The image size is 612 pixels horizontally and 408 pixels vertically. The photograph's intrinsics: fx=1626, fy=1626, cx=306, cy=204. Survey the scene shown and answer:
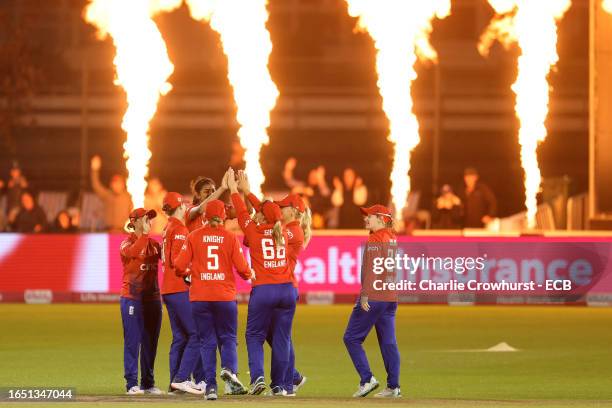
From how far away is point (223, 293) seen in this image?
54.0 ft

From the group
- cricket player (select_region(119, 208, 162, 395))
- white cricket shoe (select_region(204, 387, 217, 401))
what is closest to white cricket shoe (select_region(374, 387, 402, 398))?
white cricket shoe (select_region(204, 387, 217, 401))

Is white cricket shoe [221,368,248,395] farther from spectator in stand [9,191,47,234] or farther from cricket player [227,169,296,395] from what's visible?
spectator in stand [9,191,47,234]

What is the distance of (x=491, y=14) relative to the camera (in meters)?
61.1

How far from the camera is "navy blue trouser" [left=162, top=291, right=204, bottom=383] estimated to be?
16.9m

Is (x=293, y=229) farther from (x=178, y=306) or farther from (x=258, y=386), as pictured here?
(x=258, y=386)

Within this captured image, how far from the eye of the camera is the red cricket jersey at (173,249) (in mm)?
16812

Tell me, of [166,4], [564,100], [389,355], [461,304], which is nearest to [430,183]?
[564,100]

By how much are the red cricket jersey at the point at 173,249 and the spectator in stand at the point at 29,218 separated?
20.8 metres

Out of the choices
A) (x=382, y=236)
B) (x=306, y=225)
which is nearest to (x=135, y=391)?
(x=306, y=225)

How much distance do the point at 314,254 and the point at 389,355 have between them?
1684cm

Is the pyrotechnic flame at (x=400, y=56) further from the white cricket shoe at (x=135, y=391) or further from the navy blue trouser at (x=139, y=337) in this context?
the white cricket shoe at (x=135, y=391)

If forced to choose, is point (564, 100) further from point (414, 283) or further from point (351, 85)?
point (414, 283)

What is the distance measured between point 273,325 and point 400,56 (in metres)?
33.4

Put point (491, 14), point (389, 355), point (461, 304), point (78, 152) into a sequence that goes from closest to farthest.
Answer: point (389, 355) → point (461, 304) → point (78, 152) → point (491, 14)
